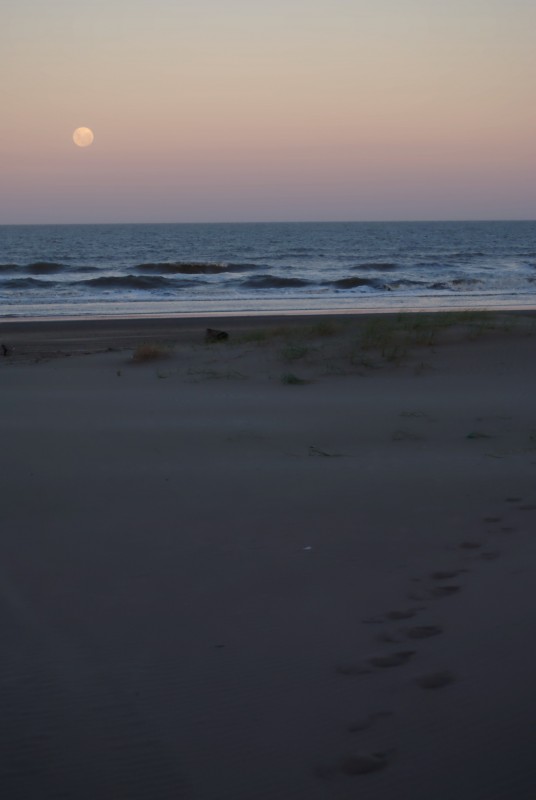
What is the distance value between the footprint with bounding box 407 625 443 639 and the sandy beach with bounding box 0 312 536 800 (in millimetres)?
13

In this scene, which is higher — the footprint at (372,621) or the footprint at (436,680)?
the footprint at (372,621)

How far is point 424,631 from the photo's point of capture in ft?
11.5

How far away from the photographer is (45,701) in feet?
10.0

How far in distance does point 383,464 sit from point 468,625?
2643 millimetres

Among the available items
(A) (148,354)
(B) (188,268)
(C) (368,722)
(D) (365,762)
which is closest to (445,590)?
(C) (368,722)

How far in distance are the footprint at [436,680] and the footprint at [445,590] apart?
2.31 ft

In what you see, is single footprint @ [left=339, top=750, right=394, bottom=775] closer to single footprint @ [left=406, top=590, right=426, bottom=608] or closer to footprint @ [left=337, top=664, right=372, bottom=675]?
footprint @ [left=337, top=664, right=372, bottom=675]

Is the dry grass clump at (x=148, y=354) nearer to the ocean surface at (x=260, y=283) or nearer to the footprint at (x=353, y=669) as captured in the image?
the footprint at (x=353, y=669)

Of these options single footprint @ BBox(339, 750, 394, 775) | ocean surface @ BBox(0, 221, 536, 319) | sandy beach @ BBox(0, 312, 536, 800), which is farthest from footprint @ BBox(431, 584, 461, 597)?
ocean surface @ BBox(0, 221, 536, 319)

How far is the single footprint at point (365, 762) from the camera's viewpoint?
2625 millimetres

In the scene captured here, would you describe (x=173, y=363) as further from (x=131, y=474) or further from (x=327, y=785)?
(x=327, y=785)

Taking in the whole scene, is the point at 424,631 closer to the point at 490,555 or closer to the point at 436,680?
the point at 436,680

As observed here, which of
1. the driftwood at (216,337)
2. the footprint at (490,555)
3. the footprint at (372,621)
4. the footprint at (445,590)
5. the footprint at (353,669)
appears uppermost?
the driftwood at (216,337)

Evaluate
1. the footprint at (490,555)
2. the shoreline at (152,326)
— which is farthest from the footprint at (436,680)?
the shoreline at (152,326)
